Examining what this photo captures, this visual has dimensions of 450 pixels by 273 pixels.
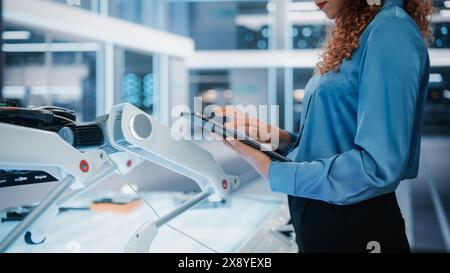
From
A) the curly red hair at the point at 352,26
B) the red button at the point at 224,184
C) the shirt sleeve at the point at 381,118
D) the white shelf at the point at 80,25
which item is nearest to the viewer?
the shirt sleeve at the point at 381,118

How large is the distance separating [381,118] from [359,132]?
5cm

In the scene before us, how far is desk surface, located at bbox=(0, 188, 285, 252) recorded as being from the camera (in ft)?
5.89

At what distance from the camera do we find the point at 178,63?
8906mm

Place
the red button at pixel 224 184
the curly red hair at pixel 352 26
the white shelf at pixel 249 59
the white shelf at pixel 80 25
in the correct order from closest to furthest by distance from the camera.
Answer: the curly red hair at pixel 352 26
the red button at pixel 224 184
the white shelf at pixel 80 25
the white shelf at pixel 249 59

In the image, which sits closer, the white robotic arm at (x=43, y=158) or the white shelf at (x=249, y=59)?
the white robotic arm at (x=43, y=158)

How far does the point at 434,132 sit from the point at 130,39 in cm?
1045

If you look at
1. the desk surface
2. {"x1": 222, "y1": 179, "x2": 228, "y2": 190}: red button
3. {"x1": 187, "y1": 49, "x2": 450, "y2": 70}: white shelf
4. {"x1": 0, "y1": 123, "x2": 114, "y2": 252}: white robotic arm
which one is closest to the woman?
{"x1": 222, "y1": 179, "x2": 228, "y2": 190}: red button

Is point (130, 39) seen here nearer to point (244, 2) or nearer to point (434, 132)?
point (244, 2)

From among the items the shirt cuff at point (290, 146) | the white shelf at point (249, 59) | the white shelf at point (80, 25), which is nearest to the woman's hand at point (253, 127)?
the shirt cuff at point (290, 146)

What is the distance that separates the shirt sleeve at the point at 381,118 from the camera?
0.80m

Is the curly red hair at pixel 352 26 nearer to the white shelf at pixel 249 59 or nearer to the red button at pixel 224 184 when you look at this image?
the red button at pixel 224 184

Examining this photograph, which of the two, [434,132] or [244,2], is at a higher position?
[244,2]

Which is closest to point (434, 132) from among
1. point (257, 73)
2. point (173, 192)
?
point (257, 73)
